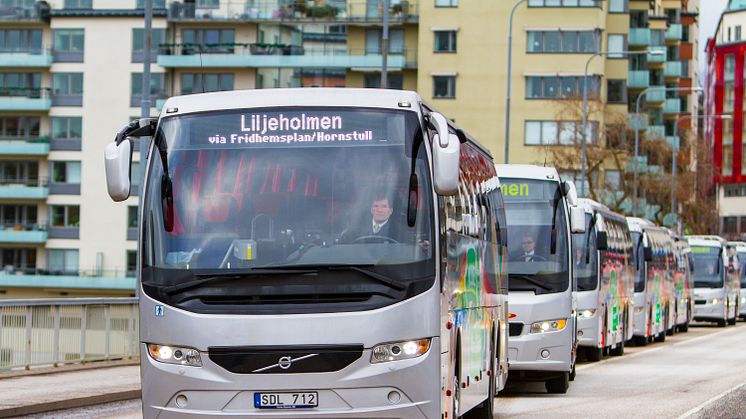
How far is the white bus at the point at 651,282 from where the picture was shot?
38.8 meters

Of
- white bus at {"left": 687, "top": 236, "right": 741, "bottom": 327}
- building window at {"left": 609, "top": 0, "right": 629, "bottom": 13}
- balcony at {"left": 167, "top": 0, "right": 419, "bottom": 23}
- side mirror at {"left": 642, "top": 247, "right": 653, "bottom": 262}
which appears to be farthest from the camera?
building window at {"left": 609, "top": 0, "right": 629, "bottom": 13}

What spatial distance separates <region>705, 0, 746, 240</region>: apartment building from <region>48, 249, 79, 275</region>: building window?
76461mm

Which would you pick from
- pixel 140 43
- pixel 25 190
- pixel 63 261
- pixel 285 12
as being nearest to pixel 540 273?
pixel 285 12

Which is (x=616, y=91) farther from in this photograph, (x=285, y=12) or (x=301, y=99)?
(x=301, y=99)

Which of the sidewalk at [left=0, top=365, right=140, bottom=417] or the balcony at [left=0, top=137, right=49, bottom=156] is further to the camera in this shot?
the balcony at [left=0, top=137, right=49, bottom=156]

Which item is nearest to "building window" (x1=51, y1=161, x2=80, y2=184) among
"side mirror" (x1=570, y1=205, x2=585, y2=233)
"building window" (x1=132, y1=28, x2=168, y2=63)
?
"building window" (x1=132, y1=28, x2=168, y2=63)

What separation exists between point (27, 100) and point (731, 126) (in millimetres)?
82464

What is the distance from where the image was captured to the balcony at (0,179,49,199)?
9231 centimetres

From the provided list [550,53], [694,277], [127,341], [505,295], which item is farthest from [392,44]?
[505,295]

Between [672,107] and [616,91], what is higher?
[672,107]

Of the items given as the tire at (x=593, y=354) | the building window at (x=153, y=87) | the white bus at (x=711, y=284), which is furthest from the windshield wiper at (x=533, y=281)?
the building window at (x=153, y=87)

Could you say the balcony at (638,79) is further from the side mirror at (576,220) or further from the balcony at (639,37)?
the side mirror at (576,220)

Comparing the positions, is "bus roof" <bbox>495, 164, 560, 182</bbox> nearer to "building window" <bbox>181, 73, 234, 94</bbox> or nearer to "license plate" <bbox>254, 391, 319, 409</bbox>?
"license plate" <bbox>254, 391, 319, 409</bbox>

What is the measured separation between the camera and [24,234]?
9138 cm
